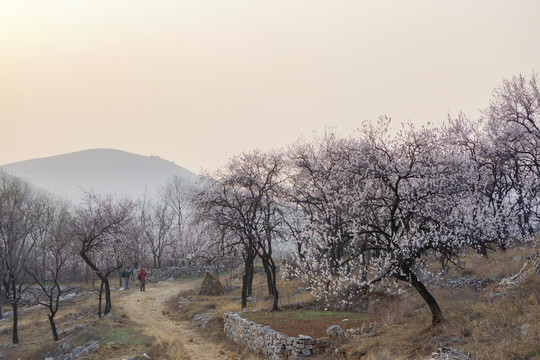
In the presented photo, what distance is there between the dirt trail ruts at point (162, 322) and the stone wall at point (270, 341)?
111cm

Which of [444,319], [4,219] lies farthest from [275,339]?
[4,219]

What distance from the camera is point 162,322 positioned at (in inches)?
1051

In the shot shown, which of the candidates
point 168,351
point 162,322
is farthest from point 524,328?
point 162,322

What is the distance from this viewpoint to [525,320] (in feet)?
36.9

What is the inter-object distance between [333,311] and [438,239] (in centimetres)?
997

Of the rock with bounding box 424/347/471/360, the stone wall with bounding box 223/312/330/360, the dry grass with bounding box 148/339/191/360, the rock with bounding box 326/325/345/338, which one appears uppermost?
the rock with bounding box 424/347/471/360

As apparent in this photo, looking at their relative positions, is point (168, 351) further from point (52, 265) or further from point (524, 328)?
point (52, 265)

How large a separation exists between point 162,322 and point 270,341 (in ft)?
41.7

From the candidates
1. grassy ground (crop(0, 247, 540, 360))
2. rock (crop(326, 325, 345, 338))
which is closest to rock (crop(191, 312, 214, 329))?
grassy ground (crop(0, 247, 540, 360))

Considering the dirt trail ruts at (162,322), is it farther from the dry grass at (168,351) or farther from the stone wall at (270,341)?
the stone wall at (270,341)

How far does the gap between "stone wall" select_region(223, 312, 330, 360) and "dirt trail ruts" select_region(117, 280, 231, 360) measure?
3.64 ft

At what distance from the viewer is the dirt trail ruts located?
18969 millimetres

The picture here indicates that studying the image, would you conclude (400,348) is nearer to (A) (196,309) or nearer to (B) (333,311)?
(B) (333,311)

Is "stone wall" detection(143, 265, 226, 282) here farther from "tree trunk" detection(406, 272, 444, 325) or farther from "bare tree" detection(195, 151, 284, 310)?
"tree trunk" detection(406, 272, 444, 325)
